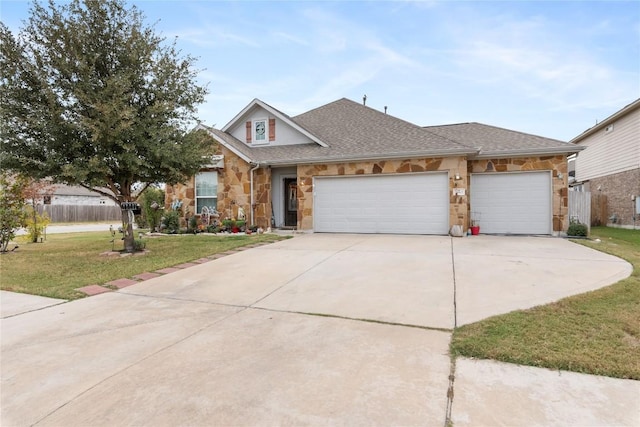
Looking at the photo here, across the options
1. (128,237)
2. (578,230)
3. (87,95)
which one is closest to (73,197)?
(128,237)

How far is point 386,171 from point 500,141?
452 cm

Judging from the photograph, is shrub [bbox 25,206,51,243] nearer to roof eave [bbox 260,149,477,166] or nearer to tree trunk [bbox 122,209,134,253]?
tree trunk [bbox 122,209,134,253]

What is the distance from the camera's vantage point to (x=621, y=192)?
16266 millimetres

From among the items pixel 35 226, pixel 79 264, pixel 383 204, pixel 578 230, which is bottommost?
pixel 79 264

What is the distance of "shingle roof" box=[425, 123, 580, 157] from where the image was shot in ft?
36.7

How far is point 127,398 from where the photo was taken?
2.45m

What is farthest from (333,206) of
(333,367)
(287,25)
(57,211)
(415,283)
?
(57,211)

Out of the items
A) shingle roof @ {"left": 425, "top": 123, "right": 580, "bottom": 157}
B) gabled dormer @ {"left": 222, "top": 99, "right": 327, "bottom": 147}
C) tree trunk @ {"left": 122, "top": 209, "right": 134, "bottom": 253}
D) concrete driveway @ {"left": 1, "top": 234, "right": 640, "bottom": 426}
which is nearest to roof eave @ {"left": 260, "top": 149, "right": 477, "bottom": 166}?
shingle roof @ {"left": 425, "top": 123, "right": 580, "bottom": 157}

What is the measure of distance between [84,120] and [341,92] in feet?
51.3

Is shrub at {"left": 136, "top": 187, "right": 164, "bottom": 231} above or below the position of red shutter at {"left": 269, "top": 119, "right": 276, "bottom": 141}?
below

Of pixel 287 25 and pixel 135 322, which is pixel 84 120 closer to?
pixel 135 322

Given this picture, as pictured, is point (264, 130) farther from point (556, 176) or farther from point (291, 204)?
point (556, 176)

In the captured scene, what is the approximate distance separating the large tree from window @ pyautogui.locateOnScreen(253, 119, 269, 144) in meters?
6.48

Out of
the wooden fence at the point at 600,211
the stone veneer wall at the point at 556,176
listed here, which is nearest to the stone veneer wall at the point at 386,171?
the stone veneer wall at the point at 556,176
